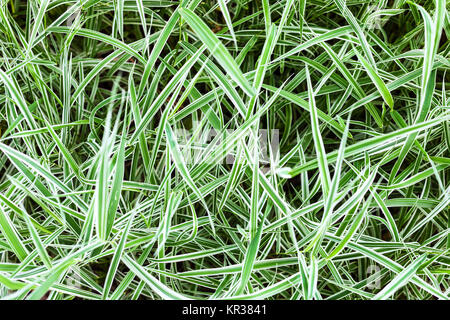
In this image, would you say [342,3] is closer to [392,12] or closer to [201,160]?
[392,12]

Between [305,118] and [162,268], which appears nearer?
[162,268]

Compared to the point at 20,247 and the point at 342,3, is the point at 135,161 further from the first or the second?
the point at 342,3
